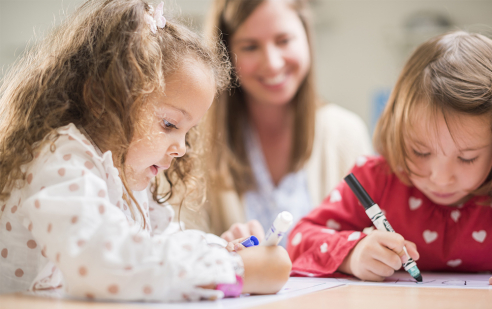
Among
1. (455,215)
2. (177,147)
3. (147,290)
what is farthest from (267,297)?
(455,215)

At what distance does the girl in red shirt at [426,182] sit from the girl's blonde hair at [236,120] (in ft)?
1.80

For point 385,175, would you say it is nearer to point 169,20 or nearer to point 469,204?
point 469,204

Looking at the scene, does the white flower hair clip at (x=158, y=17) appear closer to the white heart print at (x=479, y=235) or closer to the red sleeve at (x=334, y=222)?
the red sleeve at (x=334, y=222)

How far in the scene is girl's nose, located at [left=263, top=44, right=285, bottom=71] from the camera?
1.55 metres

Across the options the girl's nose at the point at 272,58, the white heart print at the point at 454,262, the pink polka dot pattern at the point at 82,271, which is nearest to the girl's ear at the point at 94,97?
the pink polka dot pattern at the point at 82,271

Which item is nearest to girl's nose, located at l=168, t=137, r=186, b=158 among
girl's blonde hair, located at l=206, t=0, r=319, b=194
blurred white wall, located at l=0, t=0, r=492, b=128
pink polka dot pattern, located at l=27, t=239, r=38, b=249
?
pink polka dot pattern, located at l=27, t=239, r=38, b=249

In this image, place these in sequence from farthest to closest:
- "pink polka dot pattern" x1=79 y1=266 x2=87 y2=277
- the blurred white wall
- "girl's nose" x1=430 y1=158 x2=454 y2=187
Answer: the blurred white wall → "girl's nose" x1=430 y1=158 x2=454 y2=187 → "pink polka dot pattern" x1=79 y1=266 x2=87 y2=277

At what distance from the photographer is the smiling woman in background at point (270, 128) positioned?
1546 millimetres

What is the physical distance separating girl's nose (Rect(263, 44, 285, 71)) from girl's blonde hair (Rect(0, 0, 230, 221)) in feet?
2.81

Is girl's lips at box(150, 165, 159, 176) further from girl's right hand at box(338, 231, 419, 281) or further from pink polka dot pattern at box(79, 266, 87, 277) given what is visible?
girl's right hand at box(338, 231, 419, 281)

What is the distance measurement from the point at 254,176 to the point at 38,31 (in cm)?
96

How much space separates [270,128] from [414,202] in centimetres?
80

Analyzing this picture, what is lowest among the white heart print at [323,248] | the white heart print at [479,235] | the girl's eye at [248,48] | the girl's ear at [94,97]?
the white heart print at [479,235]

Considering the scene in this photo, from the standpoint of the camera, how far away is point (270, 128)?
5.74ft
